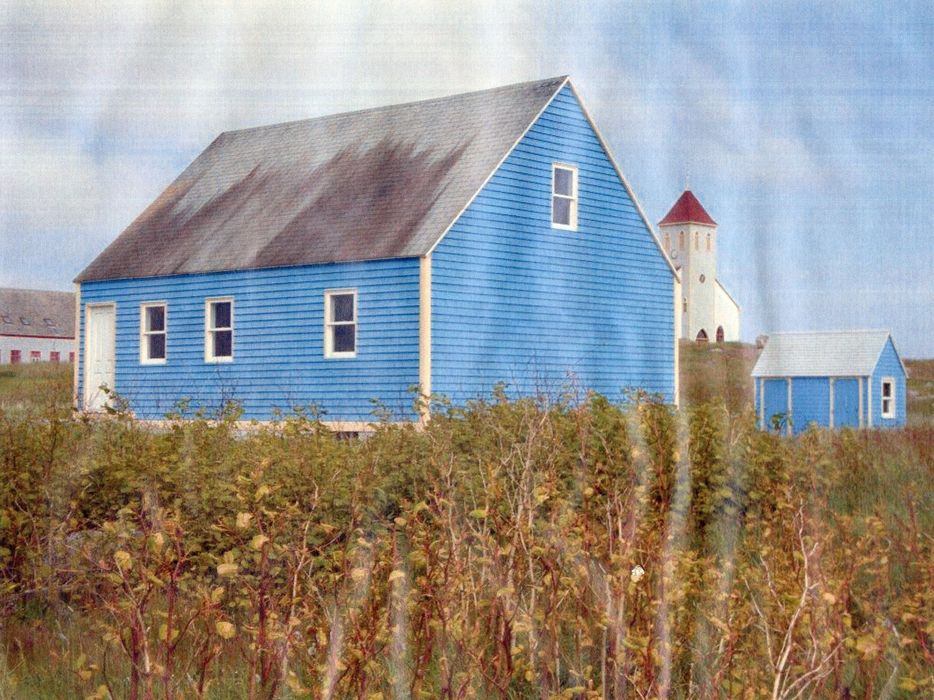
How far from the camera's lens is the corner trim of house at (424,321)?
39.9 ft

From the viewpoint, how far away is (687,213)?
1.88 meters

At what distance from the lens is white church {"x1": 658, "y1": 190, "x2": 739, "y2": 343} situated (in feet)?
5.87

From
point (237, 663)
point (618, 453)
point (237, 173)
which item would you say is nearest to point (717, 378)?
point (237, 663)

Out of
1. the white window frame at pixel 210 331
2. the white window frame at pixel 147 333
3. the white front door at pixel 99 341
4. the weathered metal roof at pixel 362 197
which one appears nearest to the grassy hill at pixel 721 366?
the weathered metal roof at pixel 362 197

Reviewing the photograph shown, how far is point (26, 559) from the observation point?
5.13 m

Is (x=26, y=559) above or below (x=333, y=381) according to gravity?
below

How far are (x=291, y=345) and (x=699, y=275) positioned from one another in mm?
11839

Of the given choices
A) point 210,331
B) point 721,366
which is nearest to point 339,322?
point 210,331

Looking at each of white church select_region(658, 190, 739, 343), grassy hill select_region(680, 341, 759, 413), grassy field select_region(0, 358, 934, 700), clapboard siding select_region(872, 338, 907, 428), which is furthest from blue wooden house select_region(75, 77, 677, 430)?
white church select_region(658, 190, 739, 343)

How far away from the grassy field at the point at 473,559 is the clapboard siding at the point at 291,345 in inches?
201

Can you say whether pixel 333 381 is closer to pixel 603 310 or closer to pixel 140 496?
pixel 140 496

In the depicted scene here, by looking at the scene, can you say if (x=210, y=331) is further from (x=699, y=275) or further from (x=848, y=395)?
(x=699, y=275)

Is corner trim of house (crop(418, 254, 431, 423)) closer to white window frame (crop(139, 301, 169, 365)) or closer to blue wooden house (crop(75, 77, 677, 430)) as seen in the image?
blue wooden house (crop(75, 77, 677, 430))

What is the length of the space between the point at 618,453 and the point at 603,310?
2.77 m
